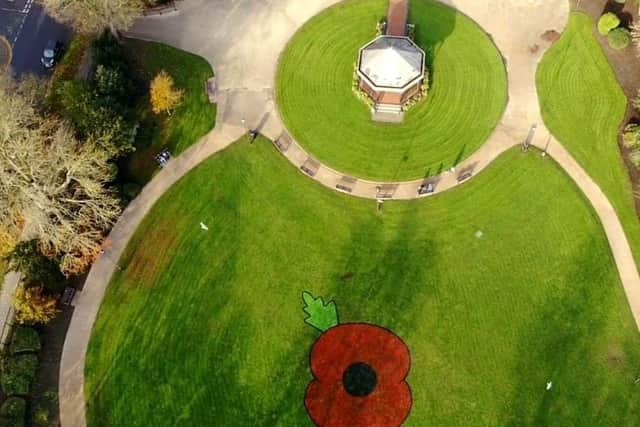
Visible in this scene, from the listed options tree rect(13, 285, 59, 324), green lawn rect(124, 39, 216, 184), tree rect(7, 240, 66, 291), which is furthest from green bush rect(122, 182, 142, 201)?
tree rect(13, 285, 59, 324)

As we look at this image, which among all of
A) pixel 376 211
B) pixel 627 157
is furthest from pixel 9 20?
pixel 627 157

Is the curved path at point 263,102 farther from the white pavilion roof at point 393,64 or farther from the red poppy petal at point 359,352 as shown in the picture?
the red poppy petal at point 359,352

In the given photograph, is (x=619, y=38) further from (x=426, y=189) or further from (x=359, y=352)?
(x=359, y=352)

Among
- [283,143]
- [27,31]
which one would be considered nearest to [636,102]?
[283,143]

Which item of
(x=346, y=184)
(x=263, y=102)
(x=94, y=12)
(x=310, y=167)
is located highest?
(x=94, y=12)

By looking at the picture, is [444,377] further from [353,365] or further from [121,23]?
[121,23]
